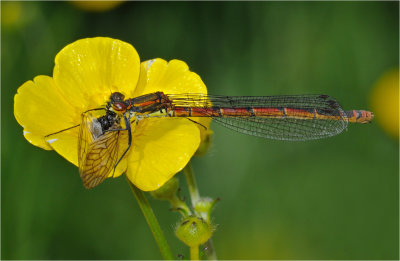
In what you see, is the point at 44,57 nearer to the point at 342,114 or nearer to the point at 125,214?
the point at 125,214

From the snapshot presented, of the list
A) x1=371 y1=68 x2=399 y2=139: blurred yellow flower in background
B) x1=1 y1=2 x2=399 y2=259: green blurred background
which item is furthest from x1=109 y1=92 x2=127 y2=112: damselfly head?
x1=371 y1=68 x2=399 y2=139: blurred yellow flower in background

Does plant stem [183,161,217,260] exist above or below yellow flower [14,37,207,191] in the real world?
below

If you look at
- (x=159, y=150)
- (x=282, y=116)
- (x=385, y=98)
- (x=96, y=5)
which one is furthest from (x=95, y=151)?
(x=385, y=98)

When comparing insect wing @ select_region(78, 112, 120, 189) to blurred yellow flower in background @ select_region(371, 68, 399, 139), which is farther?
blurred yellow flower in background @ select_region(371, 68, 399, 139)

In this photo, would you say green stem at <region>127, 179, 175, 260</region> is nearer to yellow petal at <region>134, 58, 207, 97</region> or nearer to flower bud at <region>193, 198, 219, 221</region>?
flower bud at <region>193, 198, 219, 221</region>

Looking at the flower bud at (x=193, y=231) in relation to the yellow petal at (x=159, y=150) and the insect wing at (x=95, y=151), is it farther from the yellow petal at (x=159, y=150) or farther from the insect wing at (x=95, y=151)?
the insect wing at (x=95, y=151)

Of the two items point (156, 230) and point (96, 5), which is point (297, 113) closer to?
point (156, 230)

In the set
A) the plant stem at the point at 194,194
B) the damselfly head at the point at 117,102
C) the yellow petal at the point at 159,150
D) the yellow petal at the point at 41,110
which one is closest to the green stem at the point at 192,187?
the plant stem at the point at 194,194
